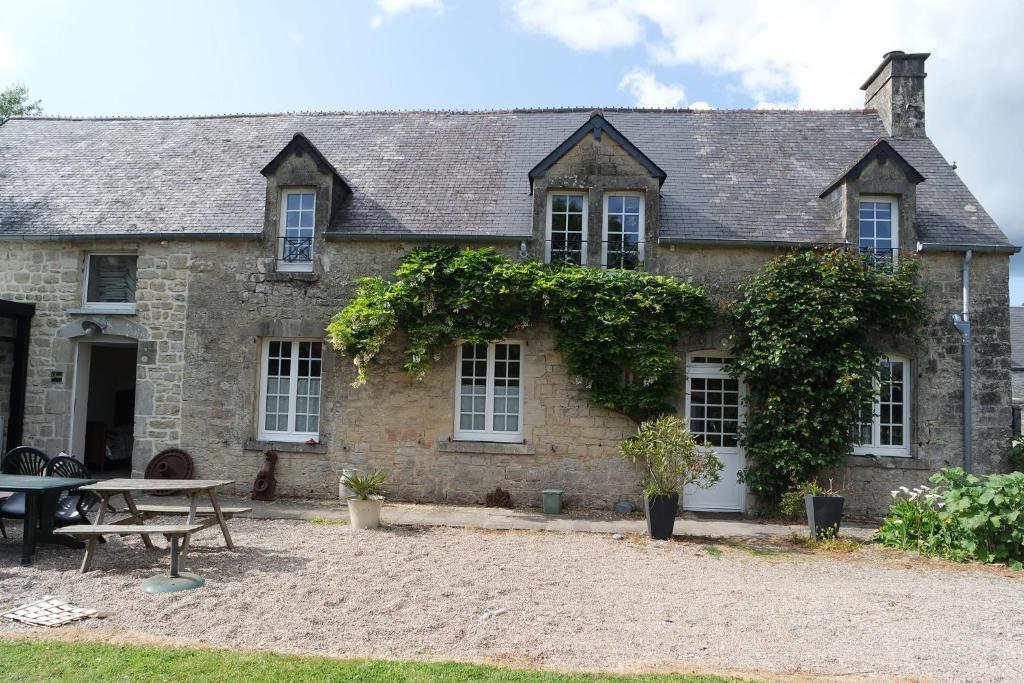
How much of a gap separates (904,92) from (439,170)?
8.68 metres

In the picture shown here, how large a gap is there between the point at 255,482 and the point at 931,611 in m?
9.00

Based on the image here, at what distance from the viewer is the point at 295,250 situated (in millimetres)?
11539

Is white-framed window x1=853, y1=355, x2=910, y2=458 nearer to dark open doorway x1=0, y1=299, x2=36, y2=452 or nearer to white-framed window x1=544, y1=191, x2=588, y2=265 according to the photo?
white-framed window x1=544, y1=191, x2=588, y2=265

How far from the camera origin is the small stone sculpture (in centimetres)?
1080

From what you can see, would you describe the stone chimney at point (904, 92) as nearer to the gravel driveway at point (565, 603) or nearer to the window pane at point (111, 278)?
the gravel driveway at point (565, 603)

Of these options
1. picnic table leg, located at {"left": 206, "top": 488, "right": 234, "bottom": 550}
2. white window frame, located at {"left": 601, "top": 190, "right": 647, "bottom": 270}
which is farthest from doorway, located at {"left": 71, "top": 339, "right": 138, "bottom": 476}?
white window frame, located at {"left": 601, "top": 190, "right": 647, "bottom": 270}

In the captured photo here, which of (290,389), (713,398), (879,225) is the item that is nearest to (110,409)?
(290,389)

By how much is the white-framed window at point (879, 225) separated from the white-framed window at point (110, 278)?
1203 centimetres

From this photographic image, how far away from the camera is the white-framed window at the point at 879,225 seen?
36.3ft

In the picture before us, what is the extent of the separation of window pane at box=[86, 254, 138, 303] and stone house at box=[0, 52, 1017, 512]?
0.04 meters

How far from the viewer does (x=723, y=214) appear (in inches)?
452

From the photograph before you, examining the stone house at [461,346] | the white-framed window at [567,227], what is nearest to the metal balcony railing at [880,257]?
the stone house at [461,346]

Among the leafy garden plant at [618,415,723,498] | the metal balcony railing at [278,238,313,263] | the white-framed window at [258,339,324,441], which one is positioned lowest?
the leafy garden plant at [618,415,723,498]

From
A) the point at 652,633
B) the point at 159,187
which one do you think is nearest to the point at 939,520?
the point at 652,633
